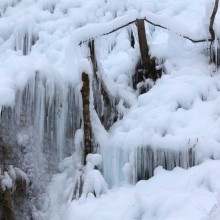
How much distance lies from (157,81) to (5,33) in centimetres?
245

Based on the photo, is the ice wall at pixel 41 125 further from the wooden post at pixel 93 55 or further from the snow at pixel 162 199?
the snow at pixel 162 199

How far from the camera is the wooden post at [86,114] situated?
3863 millimetres

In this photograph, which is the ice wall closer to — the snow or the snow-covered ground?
the snow-covered ground

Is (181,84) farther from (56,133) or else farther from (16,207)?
(16,207)

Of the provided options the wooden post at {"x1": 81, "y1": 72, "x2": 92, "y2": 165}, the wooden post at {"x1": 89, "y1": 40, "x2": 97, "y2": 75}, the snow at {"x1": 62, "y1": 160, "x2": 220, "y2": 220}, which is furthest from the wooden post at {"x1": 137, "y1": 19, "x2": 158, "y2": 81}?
the snow at {"x1": 62, "y1": 160, "x2": 220, "y2": 220}

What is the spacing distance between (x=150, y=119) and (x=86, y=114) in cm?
56

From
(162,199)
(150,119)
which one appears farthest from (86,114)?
(162,199)

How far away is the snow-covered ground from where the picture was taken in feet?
10.2

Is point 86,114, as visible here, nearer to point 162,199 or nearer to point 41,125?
point 41,125

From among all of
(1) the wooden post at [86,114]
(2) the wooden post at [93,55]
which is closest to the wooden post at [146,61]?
(2) the wooden post at [93,55]

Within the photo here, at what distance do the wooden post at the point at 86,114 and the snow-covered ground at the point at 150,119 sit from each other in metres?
0.07

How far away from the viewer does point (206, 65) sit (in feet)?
13.5

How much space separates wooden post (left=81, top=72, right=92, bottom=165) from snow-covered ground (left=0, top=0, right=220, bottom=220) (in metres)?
0.07

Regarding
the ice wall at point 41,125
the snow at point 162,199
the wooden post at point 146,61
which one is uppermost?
the wooden post at point 146,61
